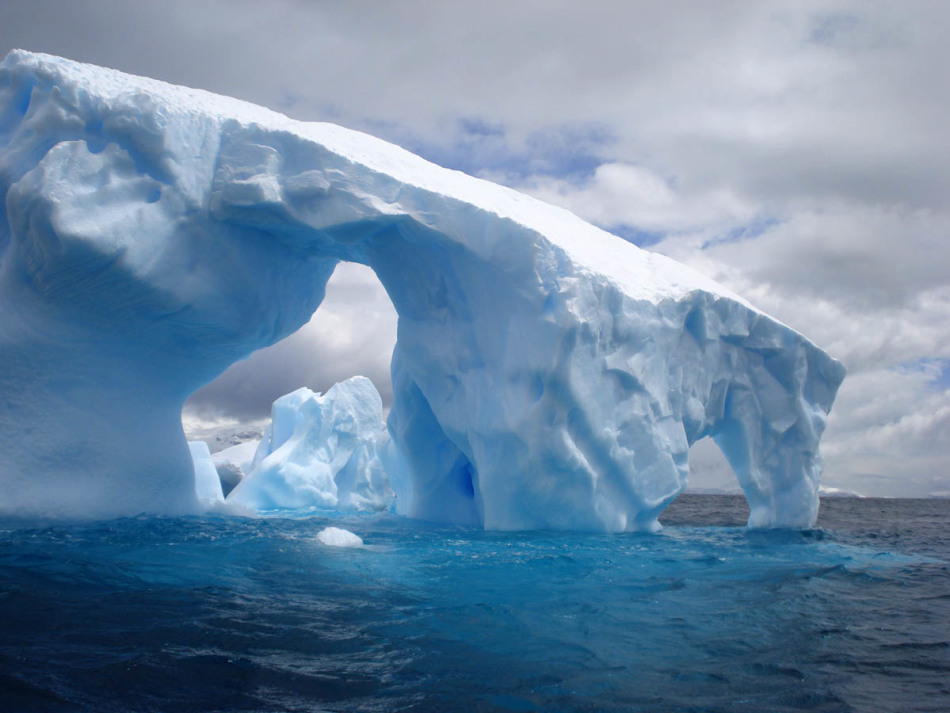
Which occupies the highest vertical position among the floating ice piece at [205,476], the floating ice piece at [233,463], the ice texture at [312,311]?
the ice texture at [312,311]

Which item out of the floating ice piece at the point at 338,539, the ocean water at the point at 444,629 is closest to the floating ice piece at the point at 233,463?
the ocean water at the point at 444,629

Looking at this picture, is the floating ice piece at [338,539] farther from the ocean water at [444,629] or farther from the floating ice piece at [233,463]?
the floating ice piece at [233,463]

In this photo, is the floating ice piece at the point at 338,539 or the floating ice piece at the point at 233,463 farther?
the floating ice piece at the point at 233,463

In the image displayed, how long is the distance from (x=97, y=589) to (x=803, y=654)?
468 cm

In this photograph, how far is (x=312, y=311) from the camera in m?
11.1

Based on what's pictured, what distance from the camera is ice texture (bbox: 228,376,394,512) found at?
17969 millimetres

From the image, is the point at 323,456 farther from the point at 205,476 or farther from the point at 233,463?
the point at 233,463

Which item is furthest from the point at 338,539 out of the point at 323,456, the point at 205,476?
the point at 323,456

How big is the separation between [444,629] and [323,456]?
15.8 meters

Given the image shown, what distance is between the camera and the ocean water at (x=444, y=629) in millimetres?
3086

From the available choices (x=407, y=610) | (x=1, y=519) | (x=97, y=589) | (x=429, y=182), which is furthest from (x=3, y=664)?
(x=429, y=182)

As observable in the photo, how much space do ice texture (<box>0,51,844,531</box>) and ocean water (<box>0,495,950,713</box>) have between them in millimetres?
1992

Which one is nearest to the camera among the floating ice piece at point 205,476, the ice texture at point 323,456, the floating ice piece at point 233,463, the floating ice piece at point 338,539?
the floating ice piece at point 338,539

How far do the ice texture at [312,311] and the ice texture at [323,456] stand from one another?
7881mm
